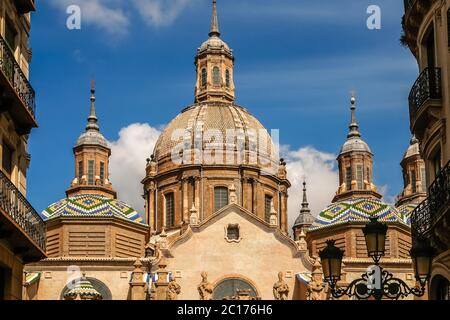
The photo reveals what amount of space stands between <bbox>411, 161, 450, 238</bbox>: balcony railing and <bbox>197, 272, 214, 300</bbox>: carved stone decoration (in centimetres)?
2691

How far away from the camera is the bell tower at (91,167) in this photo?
5975 centimetres

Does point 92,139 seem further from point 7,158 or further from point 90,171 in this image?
point 7,158

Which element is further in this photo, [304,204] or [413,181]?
[304,204]

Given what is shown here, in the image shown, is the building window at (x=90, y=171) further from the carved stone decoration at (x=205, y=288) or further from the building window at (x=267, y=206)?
the carved stone decoration at (x=205, y=288)

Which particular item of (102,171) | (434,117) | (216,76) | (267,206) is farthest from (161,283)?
(434,117)

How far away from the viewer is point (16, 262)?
2322 cm

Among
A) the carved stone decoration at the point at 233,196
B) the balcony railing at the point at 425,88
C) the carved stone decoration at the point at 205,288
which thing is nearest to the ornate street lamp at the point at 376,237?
the balcony railing at the point at 425,88

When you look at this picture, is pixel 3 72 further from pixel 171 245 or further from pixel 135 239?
pixel 135 239

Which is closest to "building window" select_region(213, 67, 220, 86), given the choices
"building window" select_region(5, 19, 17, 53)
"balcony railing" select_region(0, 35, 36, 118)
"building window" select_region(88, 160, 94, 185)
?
"building window" select_region(88, 160, 94, 185)

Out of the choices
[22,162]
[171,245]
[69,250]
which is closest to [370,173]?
[171,245]

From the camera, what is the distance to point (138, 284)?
51.1 m

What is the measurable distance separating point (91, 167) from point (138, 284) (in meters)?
11.3

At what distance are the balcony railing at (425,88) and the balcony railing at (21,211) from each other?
8.46 meters
